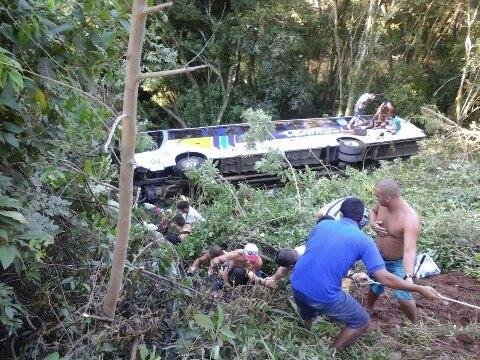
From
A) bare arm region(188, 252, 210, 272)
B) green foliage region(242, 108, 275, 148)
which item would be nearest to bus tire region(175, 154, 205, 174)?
green foliage region(242, 108, 275, 148)

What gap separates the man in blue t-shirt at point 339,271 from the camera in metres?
3.23

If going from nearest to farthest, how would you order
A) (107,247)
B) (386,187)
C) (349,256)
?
(107,247)
(349,256)
(386,187)

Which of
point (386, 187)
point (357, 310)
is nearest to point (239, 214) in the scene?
point (386, 187)

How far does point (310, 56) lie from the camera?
48.1ft

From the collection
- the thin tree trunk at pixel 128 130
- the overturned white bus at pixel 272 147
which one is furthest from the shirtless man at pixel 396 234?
the overturned white bus at pixel 272 147

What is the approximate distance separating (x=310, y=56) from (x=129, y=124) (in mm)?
13368

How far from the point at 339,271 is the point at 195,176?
13.7 ft

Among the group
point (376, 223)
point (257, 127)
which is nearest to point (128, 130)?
point (376, 223)

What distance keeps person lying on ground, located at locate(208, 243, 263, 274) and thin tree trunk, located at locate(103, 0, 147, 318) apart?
2.30 metres

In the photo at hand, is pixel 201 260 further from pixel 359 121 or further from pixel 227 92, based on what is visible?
pixel 227 92

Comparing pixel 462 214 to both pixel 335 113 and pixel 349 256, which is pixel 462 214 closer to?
pixel 349 256

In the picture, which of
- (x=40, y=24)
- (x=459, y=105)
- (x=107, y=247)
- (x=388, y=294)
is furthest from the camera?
(x=459, y=105)

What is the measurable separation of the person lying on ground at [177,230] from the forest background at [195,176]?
12.8 inches

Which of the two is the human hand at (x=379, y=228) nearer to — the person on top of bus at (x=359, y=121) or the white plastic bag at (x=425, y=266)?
the white plastic bag at (x=425, y=266)
